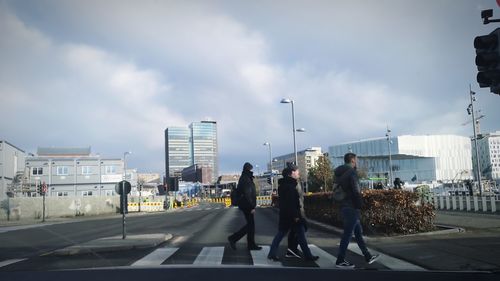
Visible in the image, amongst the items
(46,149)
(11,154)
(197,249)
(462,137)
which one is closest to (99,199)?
(11,154)

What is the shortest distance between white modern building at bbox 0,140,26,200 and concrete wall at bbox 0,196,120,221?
15172 mm

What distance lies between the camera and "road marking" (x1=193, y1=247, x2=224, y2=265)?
29.2ft

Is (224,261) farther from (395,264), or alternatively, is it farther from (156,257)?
(395,264)

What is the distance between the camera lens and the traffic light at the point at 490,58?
25.8 ft

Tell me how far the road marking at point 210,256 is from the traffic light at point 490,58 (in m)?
5.69

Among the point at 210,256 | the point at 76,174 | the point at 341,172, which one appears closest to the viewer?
the point at 341,172

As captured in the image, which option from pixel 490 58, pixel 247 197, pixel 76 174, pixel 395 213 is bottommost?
pixel 395 213

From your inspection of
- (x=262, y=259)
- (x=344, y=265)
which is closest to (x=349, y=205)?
(x=344, y=265)

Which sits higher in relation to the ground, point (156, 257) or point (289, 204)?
point (289, 204)

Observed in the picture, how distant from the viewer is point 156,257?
10008 mm

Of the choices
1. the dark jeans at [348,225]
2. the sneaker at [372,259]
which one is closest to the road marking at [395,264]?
the sneaker at [372,259]

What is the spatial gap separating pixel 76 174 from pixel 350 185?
70.8m

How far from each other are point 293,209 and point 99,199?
42.7 metres

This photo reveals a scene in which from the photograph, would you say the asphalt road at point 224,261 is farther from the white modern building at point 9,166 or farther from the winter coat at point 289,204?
the white modern building at point 9,166
